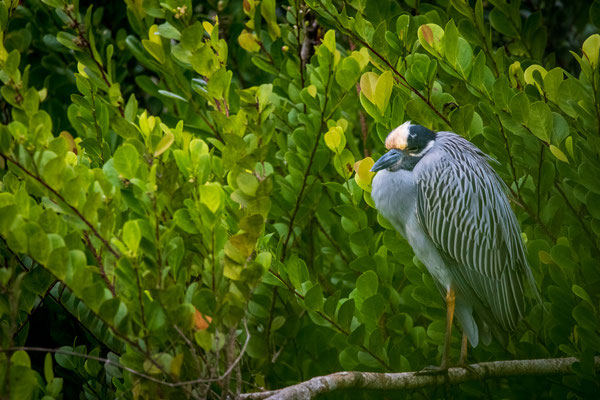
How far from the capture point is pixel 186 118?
11.0 feet

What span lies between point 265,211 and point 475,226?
1265 millimetres

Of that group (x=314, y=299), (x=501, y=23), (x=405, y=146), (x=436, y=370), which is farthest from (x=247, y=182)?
(x=501, y=23)

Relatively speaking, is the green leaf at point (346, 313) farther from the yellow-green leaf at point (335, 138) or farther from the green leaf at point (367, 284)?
the yellow-green leaf at point (335, 138)

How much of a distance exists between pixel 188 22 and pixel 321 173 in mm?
838

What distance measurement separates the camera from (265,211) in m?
1.93

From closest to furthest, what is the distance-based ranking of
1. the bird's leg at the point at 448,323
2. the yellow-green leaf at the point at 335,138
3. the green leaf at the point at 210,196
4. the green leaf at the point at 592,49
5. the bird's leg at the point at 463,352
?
the green leaf at the point at 210,196
the green leaf at the point at 592,49
the yellow-green leaf at the point at 335,138
the bird's leg at the point at 448,323
the bird's leg at the point at 463,352

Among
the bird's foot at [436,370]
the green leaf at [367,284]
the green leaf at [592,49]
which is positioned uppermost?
the green leaf at [592,49]

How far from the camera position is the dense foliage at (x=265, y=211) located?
187 centimetres

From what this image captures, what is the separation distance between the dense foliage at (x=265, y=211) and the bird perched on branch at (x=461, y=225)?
2.9 inches

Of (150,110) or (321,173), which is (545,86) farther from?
(150,110)

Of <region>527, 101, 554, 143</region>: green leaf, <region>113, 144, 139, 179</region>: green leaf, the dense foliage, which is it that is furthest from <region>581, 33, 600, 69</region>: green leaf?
<region>113, 144, 139, 179</region>: green leaf

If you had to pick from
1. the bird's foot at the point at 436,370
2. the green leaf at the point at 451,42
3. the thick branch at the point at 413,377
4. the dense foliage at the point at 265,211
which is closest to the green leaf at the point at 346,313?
the dense foliage at the point at 265,211

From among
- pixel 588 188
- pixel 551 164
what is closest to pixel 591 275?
pixel 588 188

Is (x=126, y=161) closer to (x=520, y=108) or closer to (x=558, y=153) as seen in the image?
(x=520, y=108)
